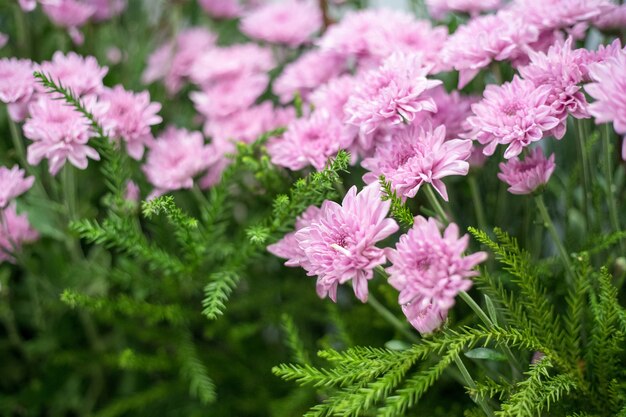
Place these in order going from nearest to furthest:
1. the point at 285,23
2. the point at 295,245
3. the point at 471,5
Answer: the point at 295,245
the point at 471,5
the point at 285,23

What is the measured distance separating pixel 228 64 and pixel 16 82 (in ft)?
0.71

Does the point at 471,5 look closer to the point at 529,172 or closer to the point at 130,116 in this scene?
the point at 529,172

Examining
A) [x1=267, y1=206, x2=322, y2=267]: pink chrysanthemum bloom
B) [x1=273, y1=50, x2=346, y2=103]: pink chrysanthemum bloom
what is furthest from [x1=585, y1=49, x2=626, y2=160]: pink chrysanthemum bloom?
[x1=273, y1=50, x2=346, y2=103]: pink chrysanthemum bloom

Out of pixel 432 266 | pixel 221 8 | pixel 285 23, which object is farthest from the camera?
pixel 221 8

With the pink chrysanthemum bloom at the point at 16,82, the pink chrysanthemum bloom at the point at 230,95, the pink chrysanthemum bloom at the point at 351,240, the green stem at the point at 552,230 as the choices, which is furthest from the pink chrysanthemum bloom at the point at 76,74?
the green stem at the point at 552,230

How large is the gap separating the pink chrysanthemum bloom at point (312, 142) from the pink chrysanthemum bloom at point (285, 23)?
22 centimetres

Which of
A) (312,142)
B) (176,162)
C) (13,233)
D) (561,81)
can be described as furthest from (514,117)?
(13,233)

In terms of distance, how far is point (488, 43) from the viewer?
437 millimetres

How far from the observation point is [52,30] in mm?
692

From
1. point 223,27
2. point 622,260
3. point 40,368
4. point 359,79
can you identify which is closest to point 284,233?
point 359,79

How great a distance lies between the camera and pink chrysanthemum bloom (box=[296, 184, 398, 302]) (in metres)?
0.34

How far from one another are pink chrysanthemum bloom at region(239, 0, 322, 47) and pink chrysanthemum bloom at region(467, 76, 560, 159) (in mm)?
310

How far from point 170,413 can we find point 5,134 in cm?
37

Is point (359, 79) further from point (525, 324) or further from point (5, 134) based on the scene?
point (5, 134)
